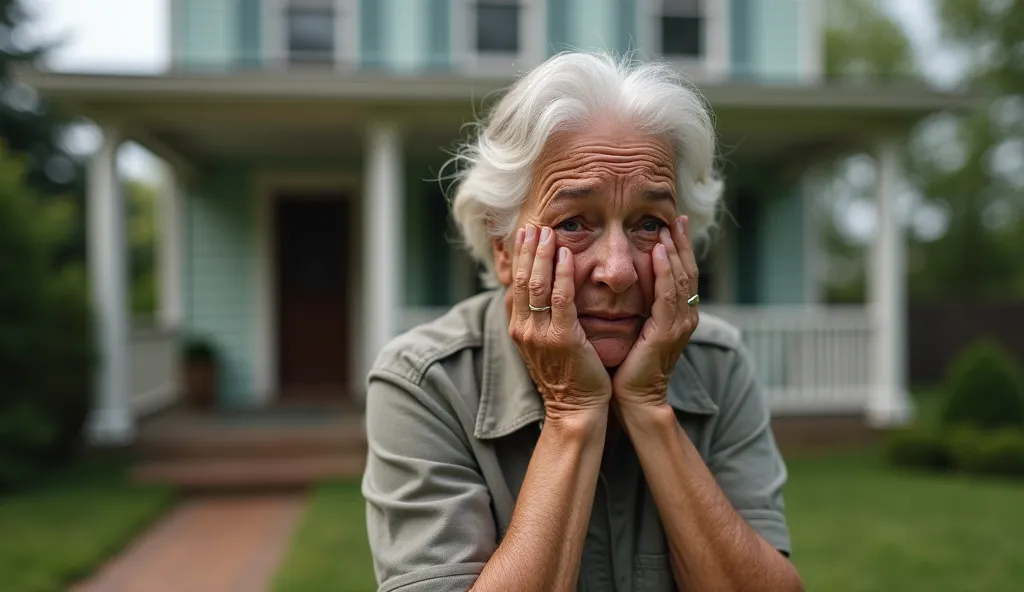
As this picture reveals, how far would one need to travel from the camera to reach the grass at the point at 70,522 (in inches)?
160

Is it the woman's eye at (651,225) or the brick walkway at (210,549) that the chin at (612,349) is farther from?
the brick walkway at (210,549)

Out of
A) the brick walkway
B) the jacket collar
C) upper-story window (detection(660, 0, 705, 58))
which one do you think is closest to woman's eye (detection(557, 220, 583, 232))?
the jacket collar

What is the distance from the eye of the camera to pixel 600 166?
4.50ft

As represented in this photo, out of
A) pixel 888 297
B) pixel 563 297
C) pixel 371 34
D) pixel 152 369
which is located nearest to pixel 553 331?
pixel 563 297

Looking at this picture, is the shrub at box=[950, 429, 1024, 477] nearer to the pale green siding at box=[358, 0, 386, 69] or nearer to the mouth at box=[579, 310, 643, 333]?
the mouth at box=[579, 310, 643, 333]

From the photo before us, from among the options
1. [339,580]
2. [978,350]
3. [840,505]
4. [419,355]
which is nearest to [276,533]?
[339,580]

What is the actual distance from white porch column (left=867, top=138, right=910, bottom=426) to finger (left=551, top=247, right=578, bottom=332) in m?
7.03

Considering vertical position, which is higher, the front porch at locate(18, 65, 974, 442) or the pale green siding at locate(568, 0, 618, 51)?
the pale green siding at locate(568, 0, 618, 51)

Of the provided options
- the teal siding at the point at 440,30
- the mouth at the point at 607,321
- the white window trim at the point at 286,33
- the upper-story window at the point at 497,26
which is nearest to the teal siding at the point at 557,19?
the upper-story window at the point at 497,26

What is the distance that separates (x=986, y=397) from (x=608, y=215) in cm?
707

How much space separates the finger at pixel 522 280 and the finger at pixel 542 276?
1 centimetres

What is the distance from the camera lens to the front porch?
6.70 metres

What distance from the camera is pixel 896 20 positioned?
27.3 metres

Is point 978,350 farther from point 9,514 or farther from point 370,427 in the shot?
point 9,514
